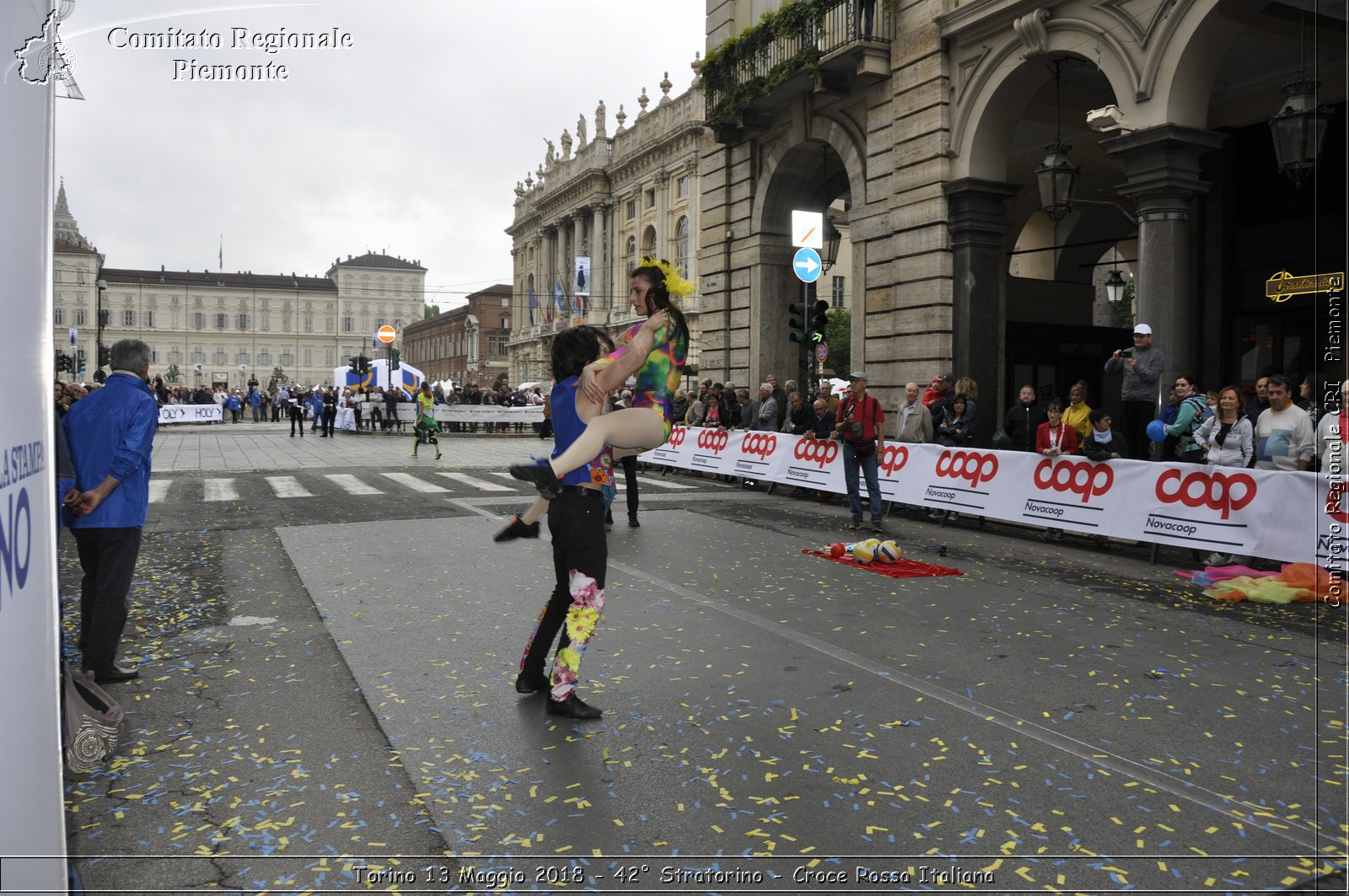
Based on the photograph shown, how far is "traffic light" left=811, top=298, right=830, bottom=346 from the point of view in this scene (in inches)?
663

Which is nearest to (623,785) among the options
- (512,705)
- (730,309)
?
(512,705)

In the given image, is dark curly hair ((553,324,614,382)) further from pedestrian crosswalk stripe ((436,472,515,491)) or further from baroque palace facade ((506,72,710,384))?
baroque palace facade ((506,72,710,384))

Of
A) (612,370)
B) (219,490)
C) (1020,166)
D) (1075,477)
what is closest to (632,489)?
(1075,477)

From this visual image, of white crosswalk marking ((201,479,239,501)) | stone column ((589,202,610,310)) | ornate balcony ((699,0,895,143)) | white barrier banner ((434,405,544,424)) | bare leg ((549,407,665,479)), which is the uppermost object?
stone column ((589,202,610,310))

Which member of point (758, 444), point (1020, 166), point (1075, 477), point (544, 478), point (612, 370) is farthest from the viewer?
point (1020, 166)

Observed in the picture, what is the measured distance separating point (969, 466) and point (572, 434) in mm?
9159

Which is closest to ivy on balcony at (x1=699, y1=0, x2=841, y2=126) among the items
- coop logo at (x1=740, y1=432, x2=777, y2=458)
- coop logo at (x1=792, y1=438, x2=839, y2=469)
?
coop logo at (x1=740, y1=432, x2=777, y2=458)

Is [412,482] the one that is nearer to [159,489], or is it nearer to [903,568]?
[159,489]

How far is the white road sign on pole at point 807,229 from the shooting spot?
62.6ft

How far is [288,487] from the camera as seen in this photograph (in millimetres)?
16125

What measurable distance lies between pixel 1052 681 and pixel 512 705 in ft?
10.0

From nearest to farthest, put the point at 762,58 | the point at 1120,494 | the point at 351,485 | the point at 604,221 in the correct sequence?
1. the point at 1120,494
2. the point at 351,485
3. the point at 762,58
4. the point at 604,221

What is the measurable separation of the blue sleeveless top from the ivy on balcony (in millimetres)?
15466

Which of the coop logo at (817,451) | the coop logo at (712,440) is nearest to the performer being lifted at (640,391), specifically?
the coop logo at (817,451)
